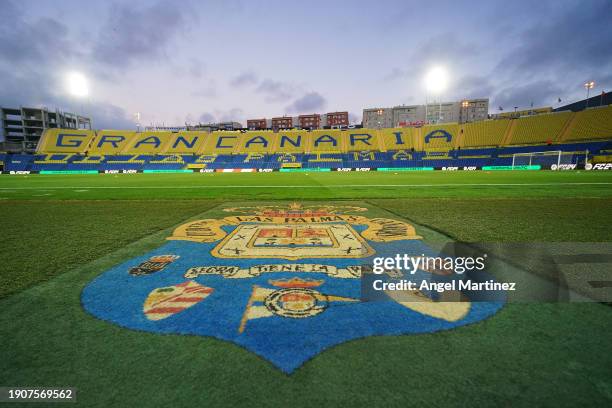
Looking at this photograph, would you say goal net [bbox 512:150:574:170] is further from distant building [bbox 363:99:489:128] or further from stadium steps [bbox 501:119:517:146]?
distant building [bbox 363:99:489:128]

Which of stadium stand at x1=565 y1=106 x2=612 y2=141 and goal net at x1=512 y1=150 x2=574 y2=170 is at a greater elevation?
stadium stand at x1=565 y1=106 x2=612 y2=141

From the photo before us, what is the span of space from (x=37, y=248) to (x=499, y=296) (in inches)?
272

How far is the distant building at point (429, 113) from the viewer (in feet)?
371

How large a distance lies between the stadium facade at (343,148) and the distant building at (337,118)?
46.6 metres

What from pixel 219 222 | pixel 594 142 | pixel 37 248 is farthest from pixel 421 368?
pixel 594 142

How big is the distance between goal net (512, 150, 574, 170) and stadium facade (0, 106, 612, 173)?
0.47 ft

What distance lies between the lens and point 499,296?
9.27 ft

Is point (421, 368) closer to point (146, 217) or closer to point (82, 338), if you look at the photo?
point (82, 338)

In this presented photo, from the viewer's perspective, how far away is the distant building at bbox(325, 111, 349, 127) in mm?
108000

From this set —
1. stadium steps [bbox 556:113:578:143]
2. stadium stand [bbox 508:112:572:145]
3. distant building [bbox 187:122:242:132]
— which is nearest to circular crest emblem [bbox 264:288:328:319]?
stadium stand [bbox 508:112:572:145]

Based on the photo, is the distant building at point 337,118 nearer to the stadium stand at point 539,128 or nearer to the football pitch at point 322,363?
the stadium stand at point 539,128

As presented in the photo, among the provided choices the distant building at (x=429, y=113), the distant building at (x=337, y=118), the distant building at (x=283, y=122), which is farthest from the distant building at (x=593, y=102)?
the distant building at (x=283, y=122)

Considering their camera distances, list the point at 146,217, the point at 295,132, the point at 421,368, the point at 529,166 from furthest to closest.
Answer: the point at 295,132, the point at 529,166, the point at 146,217, the point at 421,368

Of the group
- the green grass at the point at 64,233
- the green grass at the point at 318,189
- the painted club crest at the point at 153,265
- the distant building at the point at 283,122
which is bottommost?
the painted club crest at the point at 153,265
